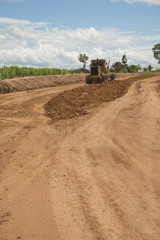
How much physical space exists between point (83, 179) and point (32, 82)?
20243 millimetres

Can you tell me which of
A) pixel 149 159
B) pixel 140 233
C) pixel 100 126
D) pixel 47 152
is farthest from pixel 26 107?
pixel 140 233

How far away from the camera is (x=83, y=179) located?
4980mm

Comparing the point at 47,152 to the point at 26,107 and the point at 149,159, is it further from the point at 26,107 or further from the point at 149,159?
the point at 26,107

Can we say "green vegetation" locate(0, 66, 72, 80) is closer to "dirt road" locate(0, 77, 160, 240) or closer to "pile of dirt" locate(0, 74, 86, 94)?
"pile of dirt" locate(0, 74, 86, 94)

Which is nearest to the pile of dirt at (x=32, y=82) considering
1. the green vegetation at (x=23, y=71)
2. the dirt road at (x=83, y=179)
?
the green vegetation at (x=23, y=71)

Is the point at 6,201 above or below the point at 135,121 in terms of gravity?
below

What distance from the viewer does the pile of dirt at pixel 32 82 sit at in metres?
21.1

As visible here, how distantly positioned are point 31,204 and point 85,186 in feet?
3.33

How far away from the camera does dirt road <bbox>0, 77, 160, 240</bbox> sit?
363 centimetres

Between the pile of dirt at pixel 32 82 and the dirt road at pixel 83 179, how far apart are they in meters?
12.4

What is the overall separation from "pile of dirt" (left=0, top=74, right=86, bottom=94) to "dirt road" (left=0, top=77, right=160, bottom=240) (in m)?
12.4

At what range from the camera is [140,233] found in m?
3.46

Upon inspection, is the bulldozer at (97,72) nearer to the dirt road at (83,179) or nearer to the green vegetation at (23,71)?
the green vegetation at (23,71)

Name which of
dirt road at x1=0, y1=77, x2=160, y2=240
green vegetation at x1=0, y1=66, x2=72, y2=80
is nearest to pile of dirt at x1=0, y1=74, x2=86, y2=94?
green vegetation at x1=0, y1=66, x2=72, y2=80
